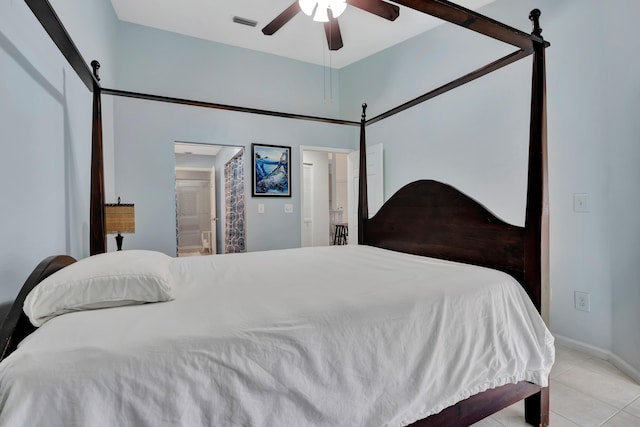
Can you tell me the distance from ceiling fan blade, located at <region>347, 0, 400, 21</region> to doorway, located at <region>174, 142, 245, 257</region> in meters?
2.86

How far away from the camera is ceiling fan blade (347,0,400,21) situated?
2.50 meters

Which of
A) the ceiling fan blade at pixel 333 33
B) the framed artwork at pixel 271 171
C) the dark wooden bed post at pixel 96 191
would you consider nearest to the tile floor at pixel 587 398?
the dark wooden bed post at pixel 96 191

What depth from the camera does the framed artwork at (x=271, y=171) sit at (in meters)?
4.10

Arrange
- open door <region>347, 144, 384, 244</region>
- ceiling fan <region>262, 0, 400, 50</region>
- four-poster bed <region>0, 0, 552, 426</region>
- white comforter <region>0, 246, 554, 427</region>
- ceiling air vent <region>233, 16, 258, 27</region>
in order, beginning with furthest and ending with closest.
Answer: open door <region>347, 144, 384, 244</region>, ceiling air vent <region>233, 16, 258, 27</region>, ceiling fan <region>262, 0, 400, 50</region>, four-poster bed <region>0, 0, 552, 426</region>, white comforter <region>0, 246, 554, 427</region>

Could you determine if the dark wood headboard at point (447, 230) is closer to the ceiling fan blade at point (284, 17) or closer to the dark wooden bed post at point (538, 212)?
the dark wooden bed post at point (538, 212)

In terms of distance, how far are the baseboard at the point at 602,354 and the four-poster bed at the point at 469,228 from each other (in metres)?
0.92

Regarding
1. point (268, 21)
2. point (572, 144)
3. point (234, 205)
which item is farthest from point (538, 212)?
point (234, 205)

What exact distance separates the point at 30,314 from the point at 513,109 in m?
3.26

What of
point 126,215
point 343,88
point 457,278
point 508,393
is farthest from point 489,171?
point 126,215

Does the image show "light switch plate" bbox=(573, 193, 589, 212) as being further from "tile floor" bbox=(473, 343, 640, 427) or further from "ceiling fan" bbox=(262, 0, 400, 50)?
"ceiling fan" bbox=(262, 0, 400, 50)

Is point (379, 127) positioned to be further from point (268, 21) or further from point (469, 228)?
point (469, 228)

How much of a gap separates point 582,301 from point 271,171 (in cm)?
339

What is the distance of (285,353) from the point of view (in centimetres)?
97

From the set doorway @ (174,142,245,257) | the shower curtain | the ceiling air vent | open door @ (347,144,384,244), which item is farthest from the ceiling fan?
doorway @ (174,142,245,257)
